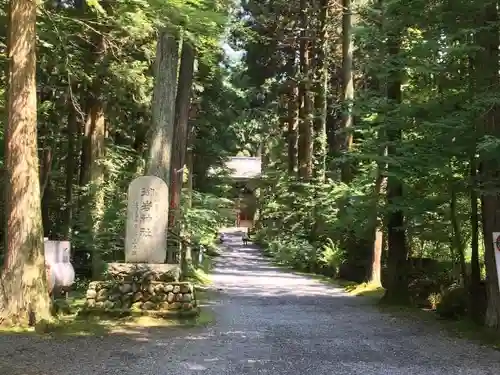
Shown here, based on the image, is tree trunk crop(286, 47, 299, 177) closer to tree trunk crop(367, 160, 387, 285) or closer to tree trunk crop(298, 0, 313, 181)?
tree trunk crop(298, 0, 313, 181)

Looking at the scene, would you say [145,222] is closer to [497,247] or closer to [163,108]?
[163,108]

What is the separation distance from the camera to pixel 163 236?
37.7 ft

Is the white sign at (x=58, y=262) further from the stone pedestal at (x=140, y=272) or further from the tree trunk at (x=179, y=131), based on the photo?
the tree trunk at (x=179, y=131)

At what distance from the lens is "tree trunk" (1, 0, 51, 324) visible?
9375 millimetres

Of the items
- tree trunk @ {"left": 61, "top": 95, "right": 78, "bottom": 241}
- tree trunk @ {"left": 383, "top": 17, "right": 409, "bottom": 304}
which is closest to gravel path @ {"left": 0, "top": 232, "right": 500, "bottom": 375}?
tree trunk @ {"left": 383, "top": 17, "right": 409, "bottom": 304}

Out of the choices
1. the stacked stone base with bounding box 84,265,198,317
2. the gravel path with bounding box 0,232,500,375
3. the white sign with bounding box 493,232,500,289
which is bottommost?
the gravel path with bounding box 0,232,500,375

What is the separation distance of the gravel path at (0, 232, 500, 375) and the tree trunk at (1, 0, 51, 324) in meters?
0.88

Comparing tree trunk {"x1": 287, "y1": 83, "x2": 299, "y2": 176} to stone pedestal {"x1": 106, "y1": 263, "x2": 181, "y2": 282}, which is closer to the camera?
stone pedestal {"x1": 106, "y1": 263, "x2": 181, "y2": 282}

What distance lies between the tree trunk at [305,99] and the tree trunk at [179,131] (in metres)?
9.38

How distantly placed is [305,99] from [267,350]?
21.1 meters

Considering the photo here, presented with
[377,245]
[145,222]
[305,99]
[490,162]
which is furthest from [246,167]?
[490,162]

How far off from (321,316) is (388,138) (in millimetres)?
3937

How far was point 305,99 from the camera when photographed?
2817 cm

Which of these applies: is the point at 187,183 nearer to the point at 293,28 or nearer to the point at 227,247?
the point at 293,28
